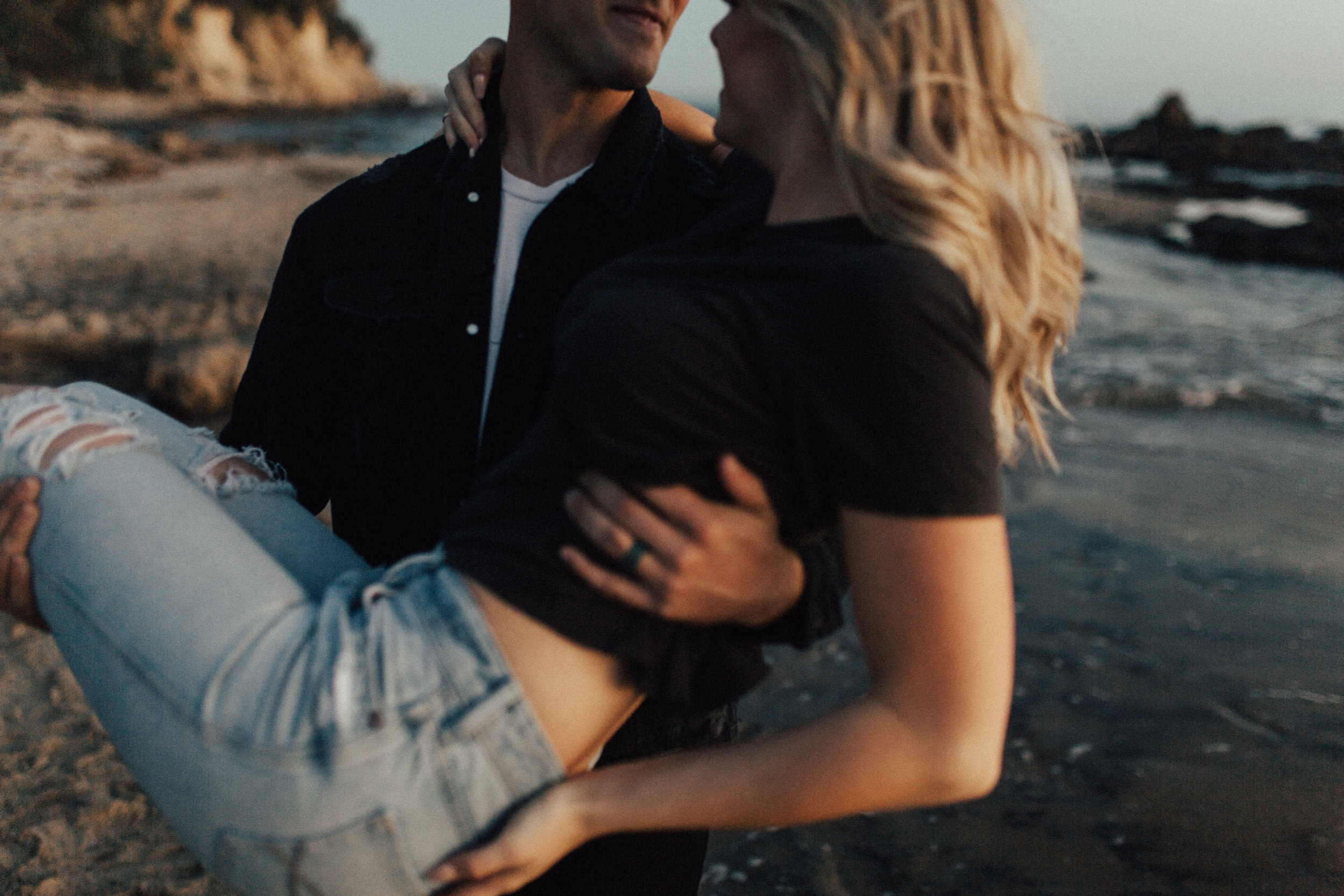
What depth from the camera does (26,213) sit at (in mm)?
11297

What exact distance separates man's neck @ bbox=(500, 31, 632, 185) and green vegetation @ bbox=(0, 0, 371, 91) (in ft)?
140

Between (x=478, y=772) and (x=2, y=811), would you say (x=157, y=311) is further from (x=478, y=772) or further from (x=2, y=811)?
(x=478, y=772)

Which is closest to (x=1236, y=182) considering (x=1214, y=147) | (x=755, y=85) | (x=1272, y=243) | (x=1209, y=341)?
(x=1214, y=147)

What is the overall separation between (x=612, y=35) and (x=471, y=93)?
36 centimetres

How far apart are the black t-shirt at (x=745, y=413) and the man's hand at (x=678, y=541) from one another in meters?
0.02

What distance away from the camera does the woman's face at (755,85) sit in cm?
142

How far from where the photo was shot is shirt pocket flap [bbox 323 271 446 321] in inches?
76.7

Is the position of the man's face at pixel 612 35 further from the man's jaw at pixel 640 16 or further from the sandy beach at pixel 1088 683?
the sandy beach at pixel 1088 683

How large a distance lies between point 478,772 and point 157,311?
803cm

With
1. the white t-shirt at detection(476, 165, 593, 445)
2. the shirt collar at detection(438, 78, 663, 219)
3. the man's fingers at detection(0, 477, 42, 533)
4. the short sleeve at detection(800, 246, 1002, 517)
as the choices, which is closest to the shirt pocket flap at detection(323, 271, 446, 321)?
the white t-shirt at detection(476, 165, 593, 445)

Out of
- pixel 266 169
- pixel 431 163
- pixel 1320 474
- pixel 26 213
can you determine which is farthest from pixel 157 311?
pixel 266 169

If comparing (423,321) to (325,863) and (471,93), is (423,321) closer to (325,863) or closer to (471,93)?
(471,93)

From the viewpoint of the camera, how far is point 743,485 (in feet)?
3.97

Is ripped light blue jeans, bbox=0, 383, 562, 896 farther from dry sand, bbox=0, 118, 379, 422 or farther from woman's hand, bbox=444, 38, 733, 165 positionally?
dry sand, bbox=0, 118, 379, 422
